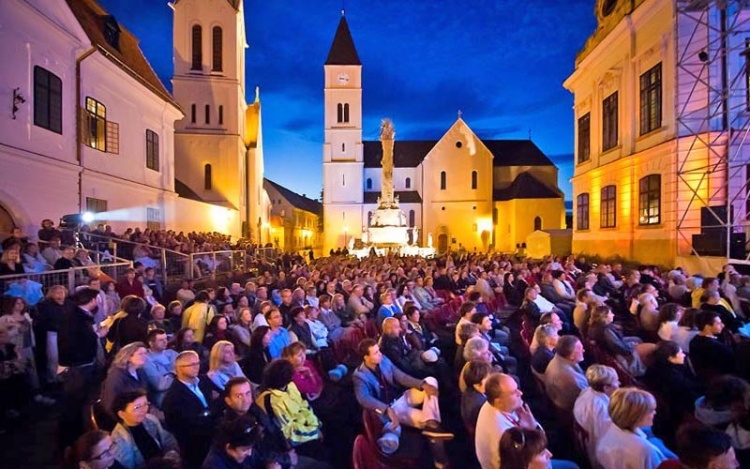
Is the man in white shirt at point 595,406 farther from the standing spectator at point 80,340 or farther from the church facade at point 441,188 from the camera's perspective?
the church facade at point 441,188

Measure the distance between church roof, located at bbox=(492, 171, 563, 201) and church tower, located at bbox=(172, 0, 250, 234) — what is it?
27900 mm

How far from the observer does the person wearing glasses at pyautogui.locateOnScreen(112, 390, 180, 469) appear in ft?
10.9

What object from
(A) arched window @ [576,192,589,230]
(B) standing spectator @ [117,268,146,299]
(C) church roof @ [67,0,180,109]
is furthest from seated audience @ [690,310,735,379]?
(A) arched window @ [576,192,589,230]

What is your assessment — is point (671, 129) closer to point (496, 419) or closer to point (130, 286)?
point (496, 419)

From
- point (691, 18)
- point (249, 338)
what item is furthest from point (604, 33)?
point (249, 338)

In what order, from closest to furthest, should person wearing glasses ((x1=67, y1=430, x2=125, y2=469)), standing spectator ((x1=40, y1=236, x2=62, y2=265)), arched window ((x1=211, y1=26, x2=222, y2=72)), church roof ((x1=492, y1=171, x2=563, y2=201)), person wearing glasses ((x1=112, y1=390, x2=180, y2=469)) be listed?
person wearing glasses ((x1=67, y1=430, x2=125, y2=469)) < person wearing glasses ((x1=112, y1=390, x2=180, y2=469)) < standing spectator ((x1=40, y1=236, x2=62, y2=265)) < arched window ((x1=211, y1=26, x2=222, y2=72)) < church roof ((x1=492, y1=171, x2=563, y2=201))

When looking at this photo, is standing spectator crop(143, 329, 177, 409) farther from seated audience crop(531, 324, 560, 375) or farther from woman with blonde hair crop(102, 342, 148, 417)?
seated audience crop(531, 324, 560, 375)

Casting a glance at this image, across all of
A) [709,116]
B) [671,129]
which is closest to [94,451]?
[709,116]

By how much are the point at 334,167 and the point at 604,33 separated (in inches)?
1168

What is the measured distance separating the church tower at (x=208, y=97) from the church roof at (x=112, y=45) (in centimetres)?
739

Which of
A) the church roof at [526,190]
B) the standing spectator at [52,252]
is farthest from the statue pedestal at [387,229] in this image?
the standing spectator at [52,252]

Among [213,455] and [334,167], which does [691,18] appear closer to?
[213,455]

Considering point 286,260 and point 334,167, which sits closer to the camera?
point 286,260

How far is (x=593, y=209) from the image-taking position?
78.6ft
